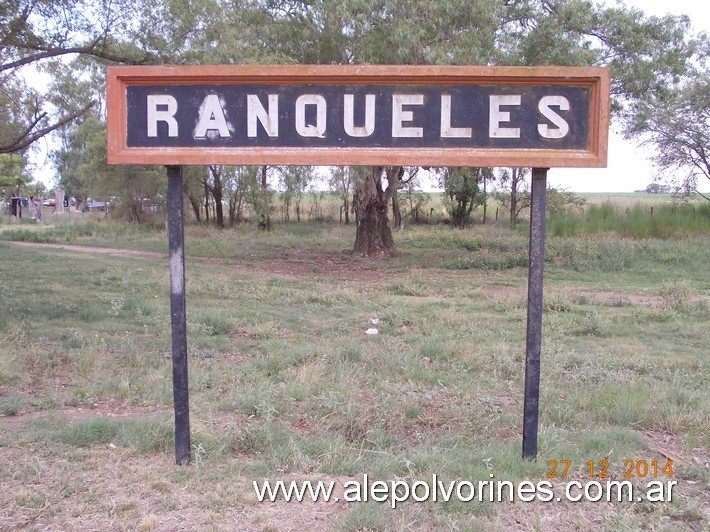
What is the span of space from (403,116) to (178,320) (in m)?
1.80

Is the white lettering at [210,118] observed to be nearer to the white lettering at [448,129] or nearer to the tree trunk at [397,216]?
the white lettering at [448,129]

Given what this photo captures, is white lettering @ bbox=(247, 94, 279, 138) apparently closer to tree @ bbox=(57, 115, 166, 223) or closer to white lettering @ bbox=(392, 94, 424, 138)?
white lettering @ bbox=(392, 94, 424, 138)

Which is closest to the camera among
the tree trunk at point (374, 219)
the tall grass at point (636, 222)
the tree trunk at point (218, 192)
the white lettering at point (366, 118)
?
the white lettering at point (366, 118)

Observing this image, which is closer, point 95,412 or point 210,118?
point 210,118

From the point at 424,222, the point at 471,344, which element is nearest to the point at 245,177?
the point at 424,222

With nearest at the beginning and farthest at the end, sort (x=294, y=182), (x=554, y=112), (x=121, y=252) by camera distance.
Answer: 1. (x=554, y=112)
2. (x=121, y=252)
3. (x=294, y=182)

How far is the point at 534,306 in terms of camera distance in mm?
3744

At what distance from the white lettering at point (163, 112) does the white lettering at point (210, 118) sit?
142 millimetres

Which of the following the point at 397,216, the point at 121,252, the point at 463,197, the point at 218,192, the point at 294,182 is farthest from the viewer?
the point at 397,216

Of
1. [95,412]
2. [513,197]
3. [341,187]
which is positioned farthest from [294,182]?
[95,412]

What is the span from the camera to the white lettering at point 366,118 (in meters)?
3.77

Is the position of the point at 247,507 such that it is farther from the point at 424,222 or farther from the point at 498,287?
the point at 424,222

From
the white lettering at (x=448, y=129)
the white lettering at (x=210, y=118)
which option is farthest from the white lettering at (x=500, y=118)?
the white lettering at (x=210, y=118)

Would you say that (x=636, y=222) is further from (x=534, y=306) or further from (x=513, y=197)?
(x=534, y=306)
